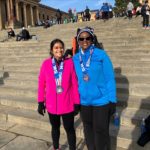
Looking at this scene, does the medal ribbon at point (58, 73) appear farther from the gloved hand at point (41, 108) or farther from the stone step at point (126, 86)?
the stone step at point (126, 86)

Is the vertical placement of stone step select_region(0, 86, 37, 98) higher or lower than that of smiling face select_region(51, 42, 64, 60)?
lower

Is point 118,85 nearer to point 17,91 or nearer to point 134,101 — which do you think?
point 134,101

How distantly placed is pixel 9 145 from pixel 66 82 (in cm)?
209

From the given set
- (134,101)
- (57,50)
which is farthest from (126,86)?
(57,50)

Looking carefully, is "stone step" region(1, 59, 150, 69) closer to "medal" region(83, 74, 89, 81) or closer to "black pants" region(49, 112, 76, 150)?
"black pants" region(49, 112, 76, 150)

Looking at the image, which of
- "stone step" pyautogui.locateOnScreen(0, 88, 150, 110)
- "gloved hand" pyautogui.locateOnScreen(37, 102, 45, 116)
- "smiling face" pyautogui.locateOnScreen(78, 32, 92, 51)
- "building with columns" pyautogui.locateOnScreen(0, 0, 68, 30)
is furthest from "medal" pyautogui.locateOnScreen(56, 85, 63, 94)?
"building with columns" pyautogui.locateOnScreen(0, 0, 68, 30)

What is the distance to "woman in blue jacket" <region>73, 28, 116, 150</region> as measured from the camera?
3.60 meters

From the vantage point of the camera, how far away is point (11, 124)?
6.51 metres

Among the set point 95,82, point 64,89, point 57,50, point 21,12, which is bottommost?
point 64,89

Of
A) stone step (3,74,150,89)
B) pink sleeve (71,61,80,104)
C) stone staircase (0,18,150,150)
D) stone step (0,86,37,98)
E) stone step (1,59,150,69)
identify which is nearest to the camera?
pink sleeve (71,61,80,104)

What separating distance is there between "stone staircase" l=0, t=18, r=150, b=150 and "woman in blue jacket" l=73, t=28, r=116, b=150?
1507mm

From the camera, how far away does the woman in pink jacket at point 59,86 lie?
13.2 feet

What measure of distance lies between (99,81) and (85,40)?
21.5 inches

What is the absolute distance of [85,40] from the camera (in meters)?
3.64
